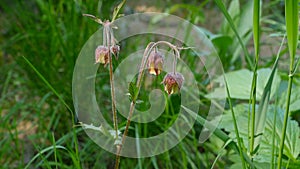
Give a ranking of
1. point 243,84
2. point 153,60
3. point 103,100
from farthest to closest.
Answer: point 103,100 < point 243,84 < point 153,60

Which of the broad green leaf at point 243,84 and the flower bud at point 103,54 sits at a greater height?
the flower bud at point 103,54

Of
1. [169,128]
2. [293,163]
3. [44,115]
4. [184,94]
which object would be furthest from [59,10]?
[293,163]

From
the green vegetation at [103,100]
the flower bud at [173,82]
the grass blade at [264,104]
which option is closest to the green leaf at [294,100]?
the green vegetation at [103,100]

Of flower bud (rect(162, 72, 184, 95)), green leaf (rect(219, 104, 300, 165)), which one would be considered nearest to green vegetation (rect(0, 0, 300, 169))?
green leaf (rect(219, 104, 300, 165))

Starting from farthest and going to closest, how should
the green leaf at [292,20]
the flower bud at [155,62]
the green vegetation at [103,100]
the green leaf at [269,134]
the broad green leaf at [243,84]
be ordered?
the broad green leaf at [243,84], the green vegetation at [103,100], the green leaf at [269,134], the flower bud at [155,62], the green leaf at [292,20]

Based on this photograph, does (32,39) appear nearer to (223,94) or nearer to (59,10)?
(59,10)

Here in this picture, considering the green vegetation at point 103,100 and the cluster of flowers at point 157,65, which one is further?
the green vegetation at point 103,100

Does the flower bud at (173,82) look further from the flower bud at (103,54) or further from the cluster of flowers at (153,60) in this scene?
the flower bud at (103,54)

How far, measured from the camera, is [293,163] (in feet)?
3.44

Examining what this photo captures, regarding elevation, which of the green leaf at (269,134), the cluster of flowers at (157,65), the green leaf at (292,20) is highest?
the green leaf at (292,20)

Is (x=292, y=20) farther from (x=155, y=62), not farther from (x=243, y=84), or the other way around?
(x=243, y=84)

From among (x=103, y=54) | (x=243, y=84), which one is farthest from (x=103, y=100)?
(x=103, y=54)

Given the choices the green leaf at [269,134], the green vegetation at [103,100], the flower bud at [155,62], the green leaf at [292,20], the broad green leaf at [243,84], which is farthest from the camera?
the broad green leaf at [243,84]

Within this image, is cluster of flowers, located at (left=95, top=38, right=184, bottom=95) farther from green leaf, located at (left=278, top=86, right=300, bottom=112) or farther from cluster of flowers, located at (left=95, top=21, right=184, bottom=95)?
green leaf, located at (left=278, top=86, right=300, bottom=112)
